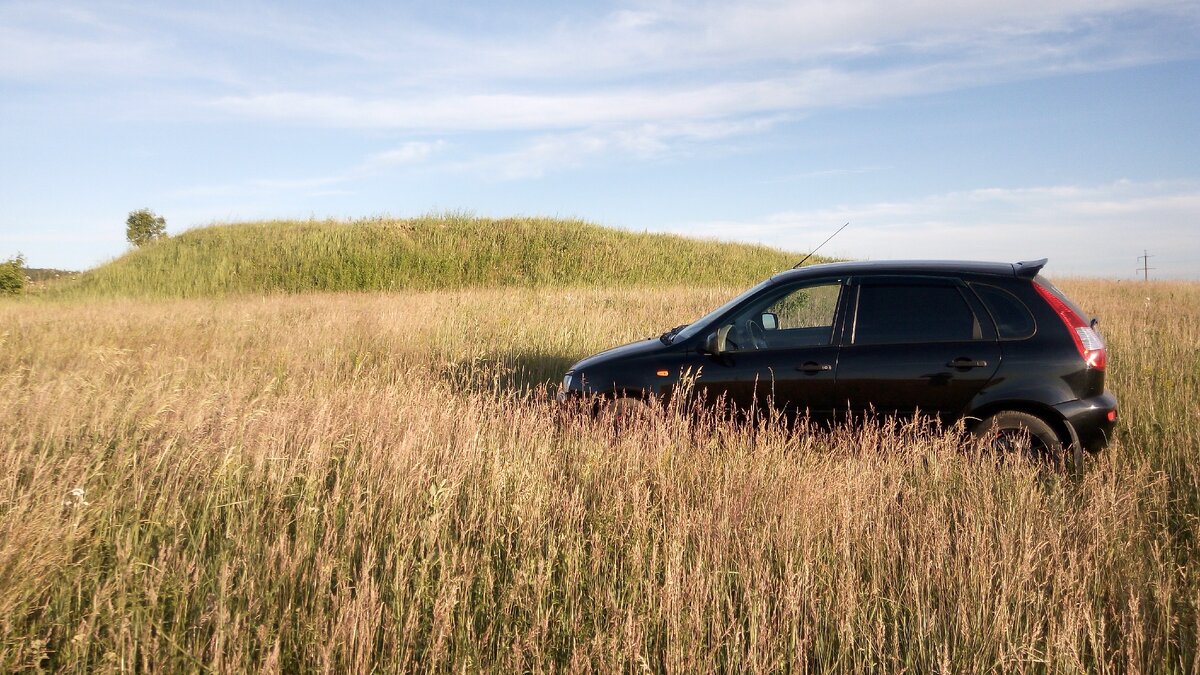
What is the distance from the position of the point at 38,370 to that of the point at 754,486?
9.25 metres

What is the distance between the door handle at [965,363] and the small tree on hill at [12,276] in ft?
99.2

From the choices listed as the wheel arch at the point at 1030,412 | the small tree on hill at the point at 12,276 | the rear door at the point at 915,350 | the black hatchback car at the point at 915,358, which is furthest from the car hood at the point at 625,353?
the small tree on hill at the point at 12,276

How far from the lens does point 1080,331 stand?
18.9 feet

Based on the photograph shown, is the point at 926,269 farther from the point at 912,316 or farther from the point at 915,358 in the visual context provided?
the point at 915,358

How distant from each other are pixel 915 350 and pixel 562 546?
3312mm

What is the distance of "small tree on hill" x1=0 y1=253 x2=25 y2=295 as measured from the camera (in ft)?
88.5

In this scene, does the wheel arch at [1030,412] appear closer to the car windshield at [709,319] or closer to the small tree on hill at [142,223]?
the car windshield at [709,319]

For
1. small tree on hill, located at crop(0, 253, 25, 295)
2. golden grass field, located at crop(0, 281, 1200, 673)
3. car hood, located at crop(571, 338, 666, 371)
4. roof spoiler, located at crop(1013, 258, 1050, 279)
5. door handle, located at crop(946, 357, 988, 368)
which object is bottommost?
golden grass field, located at crop(0, 281, 1200, 673)

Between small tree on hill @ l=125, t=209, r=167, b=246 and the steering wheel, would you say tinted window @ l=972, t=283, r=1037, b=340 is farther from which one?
small tree on hill @ l=125, t=209, r=167, b=246

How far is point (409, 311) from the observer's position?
1507 cm

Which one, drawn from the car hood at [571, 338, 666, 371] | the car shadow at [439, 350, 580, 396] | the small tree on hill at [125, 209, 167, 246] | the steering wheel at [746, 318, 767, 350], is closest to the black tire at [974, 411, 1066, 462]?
the steering wheel at [746, 318, 767, 350]

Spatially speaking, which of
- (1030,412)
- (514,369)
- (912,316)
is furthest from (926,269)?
(514,369)

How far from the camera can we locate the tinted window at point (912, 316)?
5.95 meters

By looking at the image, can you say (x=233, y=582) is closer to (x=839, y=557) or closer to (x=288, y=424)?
(x=288, y=424)
